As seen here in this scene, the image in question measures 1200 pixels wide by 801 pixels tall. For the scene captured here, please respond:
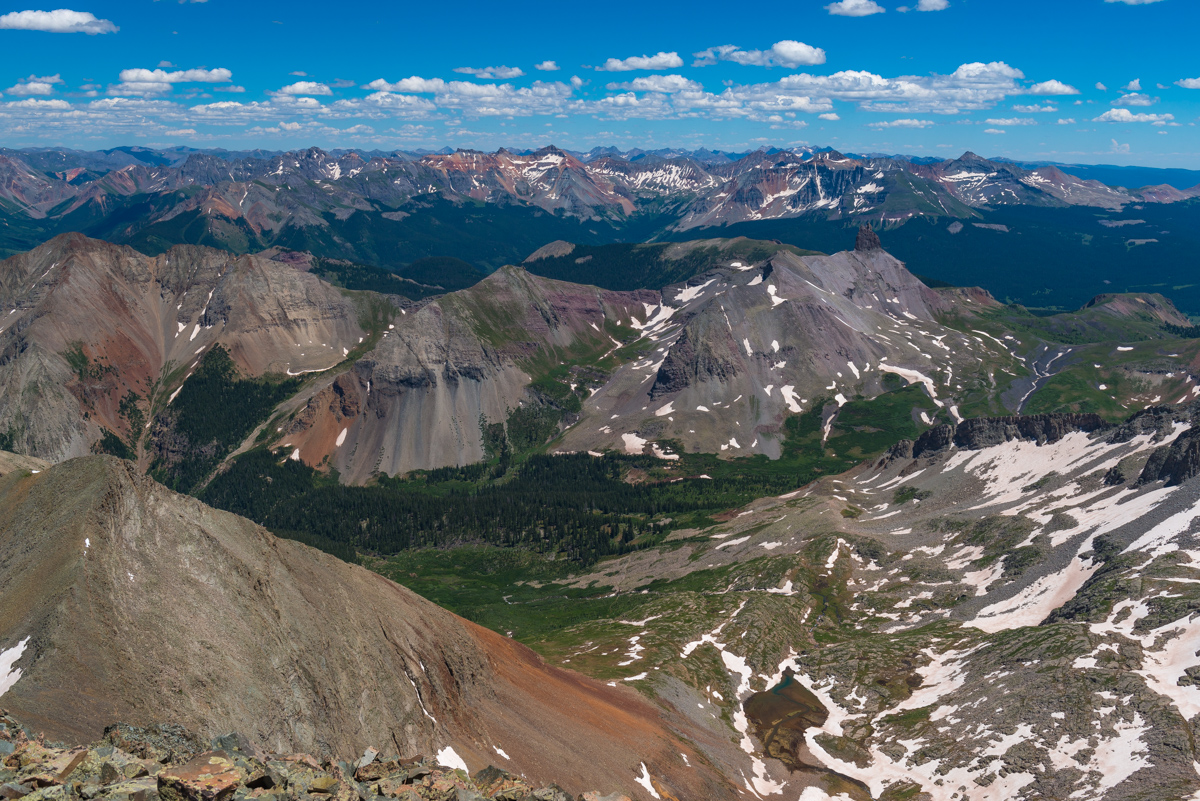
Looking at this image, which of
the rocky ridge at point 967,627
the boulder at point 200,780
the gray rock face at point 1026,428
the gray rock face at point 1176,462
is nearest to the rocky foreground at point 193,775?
the boulder at point 200,780

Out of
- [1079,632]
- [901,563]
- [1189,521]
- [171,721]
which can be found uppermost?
[171,721]

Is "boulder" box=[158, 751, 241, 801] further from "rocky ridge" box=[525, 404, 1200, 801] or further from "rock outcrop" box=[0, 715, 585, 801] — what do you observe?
"rocky ridge" box=[525, 404, 1200, 801]

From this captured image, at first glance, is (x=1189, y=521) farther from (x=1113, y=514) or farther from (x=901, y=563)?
(x=901, y=563)

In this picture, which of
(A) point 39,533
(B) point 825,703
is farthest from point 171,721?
(B) point 825,703

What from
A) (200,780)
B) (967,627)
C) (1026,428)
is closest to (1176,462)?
(1026,428)

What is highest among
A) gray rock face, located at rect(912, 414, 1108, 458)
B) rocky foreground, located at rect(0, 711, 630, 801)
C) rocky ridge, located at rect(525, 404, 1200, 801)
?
rocky foreground, located at rect(0, 711, 630, 801)

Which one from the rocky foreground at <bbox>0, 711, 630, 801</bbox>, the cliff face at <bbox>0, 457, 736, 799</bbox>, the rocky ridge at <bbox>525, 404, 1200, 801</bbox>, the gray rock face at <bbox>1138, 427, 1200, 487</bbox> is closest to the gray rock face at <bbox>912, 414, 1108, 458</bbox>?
the rocky ridge at <bbox>525, 404, 1200, 801</bbox>

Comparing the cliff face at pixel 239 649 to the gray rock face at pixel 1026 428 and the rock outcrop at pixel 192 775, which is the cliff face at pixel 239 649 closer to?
the rock outcrop at pixel 192 775
